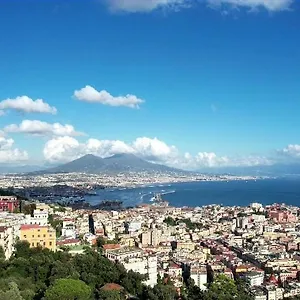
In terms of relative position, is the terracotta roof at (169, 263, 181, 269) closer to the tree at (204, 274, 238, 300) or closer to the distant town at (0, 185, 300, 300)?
the distant town at (0, 185, 300, 300)

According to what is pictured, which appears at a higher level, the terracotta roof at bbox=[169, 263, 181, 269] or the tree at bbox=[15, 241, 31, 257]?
A: the tree at bbox=[15, 241, 31, 257]

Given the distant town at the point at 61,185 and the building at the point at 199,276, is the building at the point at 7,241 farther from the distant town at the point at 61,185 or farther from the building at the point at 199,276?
the distant town at the point at 61,185

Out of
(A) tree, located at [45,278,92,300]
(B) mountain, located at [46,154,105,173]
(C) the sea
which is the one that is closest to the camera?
(A) tree, located at [45,278,92,300]

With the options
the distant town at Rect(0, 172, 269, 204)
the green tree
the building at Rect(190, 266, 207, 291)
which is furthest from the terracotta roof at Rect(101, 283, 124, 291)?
the distant town at Rect(0, 172, 269, 204)

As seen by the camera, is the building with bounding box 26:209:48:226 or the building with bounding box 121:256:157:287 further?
the building with bounding box 26:209:48:226

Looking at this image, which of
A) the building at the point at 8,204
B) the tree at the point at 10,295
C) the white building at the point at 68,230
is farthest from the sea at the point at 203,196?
the tree at the point at 10,295

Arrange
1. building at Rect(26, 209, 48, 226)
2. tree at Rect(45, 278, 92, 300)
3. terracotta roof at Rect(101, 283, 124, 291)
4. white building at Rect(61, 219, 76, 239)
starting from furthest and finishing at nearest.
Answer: white building at Rect(61, 219, 76, 239) < building at Rect(26, 209, 48, 226) < terracotta roof at Rect(101, 283, 124, 291) < tree at Rect(45, 278, 92, 300)

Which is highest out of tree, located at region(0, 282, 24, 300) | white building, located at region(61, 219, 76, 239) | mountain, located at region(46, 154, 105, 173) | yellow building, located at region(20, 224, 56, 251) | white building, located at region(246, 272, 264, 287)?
mountain, located at region(46, 154, 105, 173)
